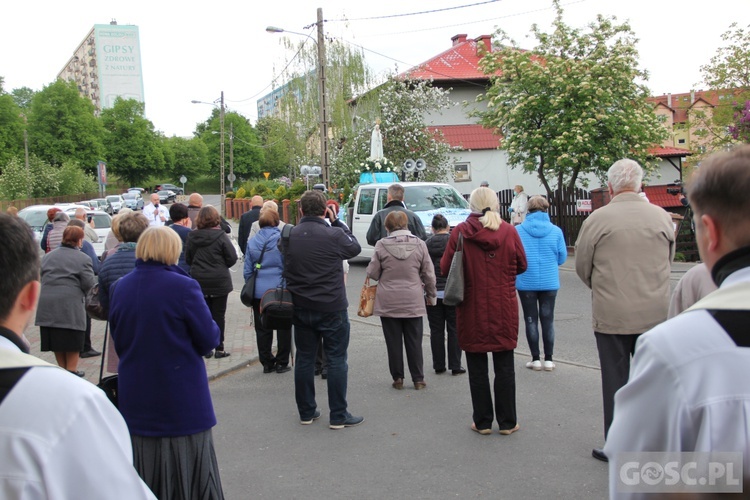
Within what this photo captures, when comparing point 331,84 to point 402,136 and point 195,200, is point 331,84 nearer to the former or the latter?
point 402,136

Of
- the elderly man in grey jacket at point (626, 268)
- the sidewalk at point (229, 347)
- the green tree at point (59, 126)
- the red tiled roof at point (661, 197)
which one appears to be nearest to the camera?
the elderly man in grey jacket at point (626, 268)

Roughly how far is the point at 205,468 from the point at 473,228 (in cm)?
288

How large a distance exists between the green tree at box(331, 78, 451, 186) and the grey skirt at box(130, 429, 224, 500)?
25.7 metres

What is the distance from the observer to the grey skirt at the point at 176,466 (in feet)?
12.5

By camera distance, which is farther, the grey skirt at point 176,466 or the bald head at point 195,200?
the bald head at point 195,200

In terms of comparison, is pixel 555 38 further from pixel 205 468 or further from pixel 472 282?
pixel 205 468

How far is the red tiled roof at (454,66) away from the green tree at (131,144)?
6296 centimetres

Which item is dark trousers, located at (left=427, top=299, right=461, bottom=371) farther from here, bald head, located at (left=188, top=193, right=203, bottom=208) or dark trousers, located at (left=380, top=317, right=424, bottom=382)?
bald head, located at (left=188, top=193, right=203, bottom=208)

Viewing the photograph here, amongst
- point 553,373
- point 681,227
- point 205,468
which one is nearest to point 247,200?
point 681,227

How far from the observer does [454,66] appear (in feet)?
125

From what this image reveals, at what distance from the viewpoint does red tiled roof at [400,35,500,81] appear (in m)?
34.8

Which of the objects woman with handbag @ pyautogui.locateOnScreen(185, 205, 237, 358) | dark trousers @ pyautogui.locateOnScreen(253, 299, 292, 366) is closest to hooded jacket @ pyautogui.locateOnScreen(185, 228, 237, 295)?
woman with handbag @ pyautogui.locateOnScreen(185, 205, 237, 358)

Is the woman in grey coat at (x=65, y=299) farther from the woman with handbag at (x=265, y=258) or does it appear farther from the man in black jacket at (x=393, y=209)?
the man in black jacket at (x=393, y=209)

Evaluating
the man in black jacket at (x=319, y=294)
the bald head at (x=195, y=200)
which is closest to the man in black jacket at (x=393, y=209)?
the man in black jacket at (x=319, y=294)
